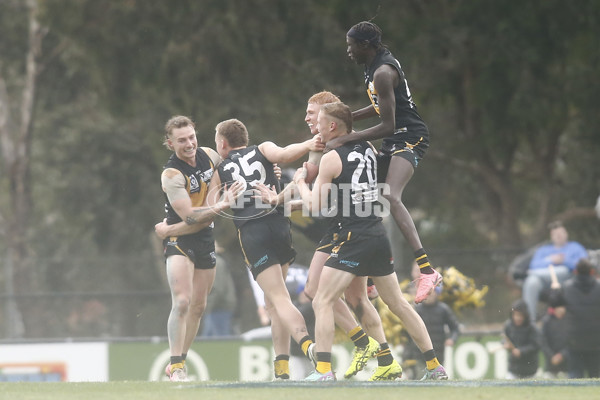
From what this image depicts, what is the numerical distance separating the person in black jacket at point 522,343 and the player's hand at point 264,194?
224 inches

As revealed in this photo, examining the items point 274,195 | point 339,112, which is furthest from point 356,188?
point 274,195

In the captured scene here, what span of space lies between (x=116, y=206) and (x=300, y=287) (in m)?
17.1

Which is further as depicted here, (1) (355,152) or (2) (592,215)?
(2) (592,215)

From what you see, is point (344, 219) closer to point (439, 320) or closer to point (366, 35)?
point (366, 35)

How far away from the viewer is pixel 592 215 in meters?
24.4

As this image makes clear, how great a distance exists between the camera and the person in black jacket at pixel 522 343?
46.0 feet

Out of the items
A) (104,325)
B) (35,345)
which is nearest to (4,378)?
(35,345)

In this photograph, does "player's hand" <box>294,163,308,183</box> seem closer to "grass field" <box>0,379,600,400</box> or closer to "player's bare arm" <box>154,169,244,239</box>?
"player's bare arm" <box>154,169,244,239</box>

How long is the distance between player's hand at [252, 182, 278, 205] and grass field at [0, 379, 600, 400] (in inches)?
60.6

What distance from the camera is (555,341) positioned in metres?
14.0

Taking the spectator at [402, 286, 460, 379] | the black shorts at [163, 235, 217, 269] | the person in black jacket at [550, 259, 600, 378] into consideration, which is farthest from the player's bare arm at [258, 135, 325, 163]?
the person in black jacket at [550, 259, 600, 378]

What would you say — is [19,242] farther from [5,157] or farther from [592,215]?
[592,215]

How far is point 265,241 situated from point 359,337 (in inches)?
44.7

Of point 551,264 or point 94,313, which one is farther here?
point 94,313
